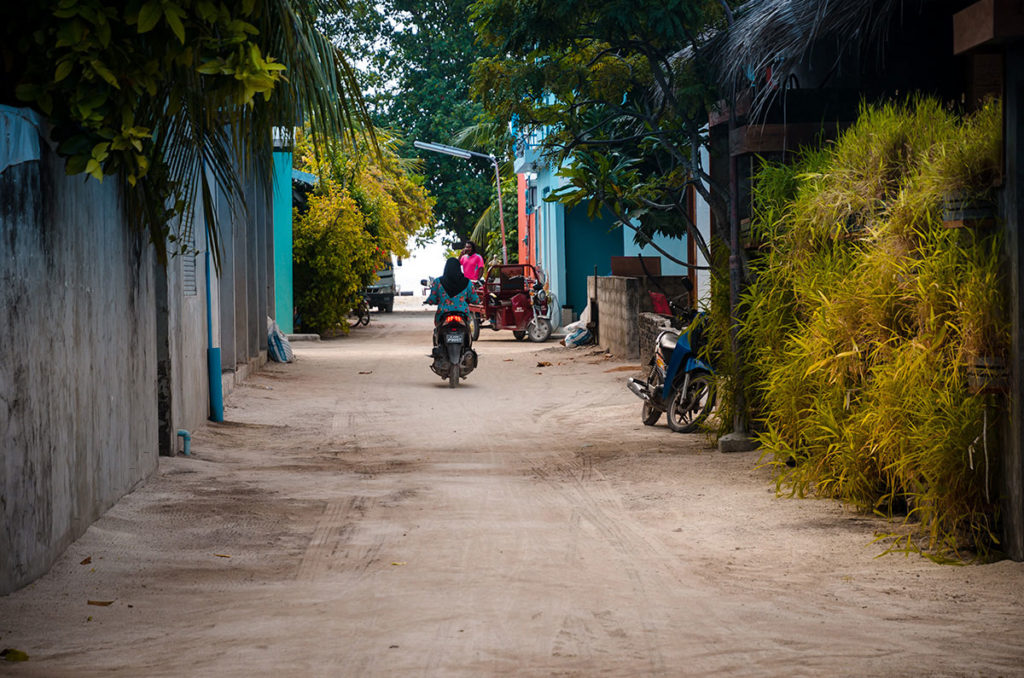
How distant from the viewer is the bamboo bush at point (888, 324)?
5457 mm

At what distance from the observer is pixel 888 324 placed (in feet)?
20.5

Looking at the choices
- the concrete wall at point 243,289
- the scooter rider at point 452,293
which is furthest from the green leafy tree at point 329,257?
the scooter rider at point 452,293

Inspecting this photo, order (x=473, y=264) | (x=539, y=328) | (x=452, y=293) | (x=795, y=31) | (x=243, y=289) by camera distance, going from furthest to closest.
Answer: (x=539, y=328) < (x=473, y=264) < (x=243, y=289) < (x=452, y=293) < (x=795, y=31)

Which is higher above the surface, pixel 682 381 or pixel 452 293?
pixel 452 293

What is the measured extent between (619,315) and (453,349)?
4.39m

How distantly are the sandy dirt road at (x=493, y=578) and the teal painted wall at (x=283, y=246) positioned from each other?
13005 mm

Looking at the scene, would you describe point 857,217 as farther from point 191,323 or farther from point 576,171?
point 191,323

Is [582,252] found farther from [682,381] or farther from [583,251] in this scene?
[682,381]

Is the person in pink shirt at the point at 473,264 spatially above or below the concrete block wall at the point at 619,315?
above

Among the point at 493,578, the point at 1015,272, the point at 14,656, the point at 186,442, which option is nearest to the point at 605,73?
the point at 186,442

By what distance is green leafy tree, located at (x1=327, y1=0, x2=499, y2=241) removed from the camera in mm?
42719

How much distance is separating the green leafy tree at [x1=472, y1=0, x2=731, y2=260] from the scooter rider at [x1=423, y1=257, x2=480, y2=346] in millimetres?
2521

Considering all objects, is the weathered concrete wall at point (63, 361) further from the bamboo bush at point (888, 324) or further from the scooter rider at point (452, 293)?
the scooter rider at point (452, 293)

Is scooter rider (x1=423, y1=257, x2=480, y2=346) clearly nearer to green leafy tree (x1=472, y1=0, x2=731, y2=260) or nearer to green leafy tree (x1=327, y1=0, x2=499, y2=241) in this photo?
green leafy tree (x1=472, y1=0, x2=731, y2=260)
